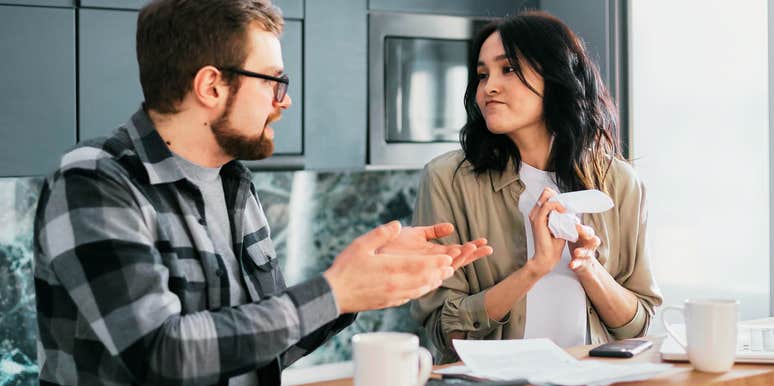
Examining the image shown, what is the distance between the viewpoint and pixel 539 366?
1.52 m

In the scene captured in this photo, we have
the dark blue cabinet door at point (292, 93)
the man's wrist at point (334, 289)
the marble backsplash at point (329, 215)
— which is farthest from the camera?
the marble backsplash at point (329, 215)

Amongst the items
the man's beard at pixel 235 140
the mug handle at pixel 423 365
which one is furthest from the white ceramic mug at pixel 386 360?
the man's beard at pixel 235 140

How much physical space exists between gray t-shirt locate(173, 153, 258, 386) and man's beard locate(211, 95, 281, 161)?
7cm

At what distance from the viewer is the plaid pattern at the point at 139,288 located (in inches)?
49.8

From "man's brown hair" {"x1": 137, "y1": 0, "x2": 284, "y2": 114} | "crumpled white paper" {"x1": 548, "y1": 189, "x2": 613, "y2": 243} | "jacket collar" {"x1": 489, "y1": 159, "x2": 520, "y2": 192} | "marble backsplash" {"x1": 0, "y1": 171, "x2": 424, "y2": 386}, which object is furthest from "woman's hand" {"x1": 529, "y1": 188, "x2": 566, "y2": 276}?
"marble backsplash" {"x1": 0, "y1": 171, "x2": 424, "y2": 386}

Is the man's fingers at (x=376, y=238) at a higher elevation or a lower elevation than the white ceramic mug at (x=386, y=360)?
higher

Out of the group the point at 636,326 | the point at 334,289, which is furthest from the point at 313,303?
the point at 636,326

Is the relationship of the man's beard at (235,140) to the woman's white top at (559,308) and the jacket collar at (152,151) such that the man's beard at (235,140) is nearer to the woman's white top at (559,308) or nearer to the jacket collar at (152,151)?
the jacket collar at (152,151)

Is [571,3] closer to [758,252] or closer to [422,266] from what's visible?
[758,252]

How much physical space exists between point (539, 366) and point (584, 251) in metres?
0.49

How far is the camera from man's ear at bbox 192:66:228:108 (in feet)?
4.97

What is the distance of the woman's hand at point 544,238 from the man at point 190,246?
1.27 feet

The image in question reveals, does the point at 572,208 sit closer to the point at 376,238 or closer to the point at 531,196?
the point at 531,196

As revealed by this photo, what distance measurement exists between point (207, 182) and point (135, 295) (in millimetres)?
378
